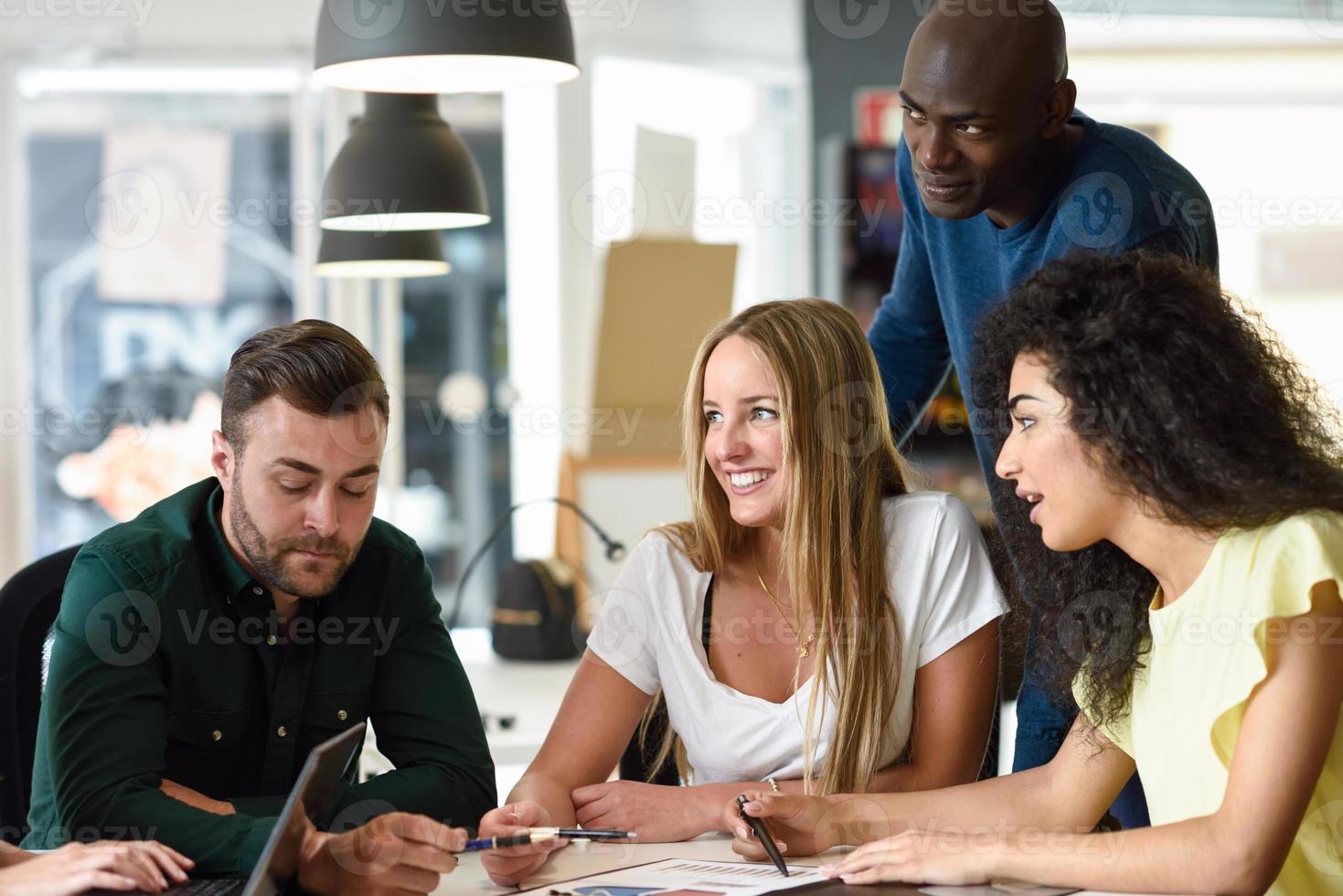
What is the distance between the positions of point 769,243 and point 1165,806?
4115 millimetres

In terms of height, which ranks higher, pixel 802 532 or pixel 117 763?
pixel 802 532

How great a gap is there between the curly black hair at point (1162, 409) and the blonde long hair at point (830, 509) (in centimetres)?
28

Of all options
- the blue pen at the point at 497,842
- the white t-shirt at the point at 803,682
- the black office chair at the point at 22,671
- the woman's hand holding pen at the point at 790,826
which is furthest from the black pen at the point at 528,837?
the black office chair at the point at 22,671

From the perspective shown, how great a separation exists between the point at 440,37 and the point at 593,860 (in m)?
0.91

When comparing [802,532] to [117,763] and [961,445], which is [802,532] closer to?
[117,763]

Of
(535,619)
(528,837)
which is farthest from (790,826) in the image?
(535,619)

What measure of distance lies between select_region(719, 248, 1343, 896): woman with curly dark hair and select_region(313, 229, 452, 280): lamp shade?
4.69 ft

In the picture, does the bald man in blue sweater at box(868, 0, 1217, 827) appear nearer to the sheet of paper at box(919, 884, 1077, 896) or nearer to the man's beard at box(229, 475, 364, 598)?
the sheet of paper at box(919, 884, 1077, 896)

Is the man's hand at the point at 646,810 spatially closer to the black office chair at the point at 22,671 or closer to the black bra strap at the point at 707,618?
the black bra strap at the point at 707,618

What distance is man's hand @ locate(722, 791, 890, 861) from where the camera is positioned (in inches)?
57.3

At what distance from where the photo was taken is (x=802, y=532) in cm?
180

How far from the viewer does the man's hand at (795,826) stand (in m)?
1.46

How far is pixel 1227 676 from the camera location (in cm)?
133

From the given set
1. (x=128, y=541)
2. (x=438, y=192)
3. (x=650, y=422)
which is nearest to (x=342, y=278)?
(x=650, y=422)
